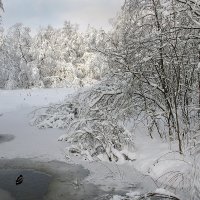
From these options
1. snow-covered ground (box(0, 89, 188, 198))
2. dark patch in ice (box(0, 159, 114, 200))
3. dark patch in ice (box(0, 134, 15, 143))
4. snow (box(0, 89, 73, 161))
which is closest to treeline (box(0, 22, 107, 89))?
snow (box(0, 89, 73, 161))

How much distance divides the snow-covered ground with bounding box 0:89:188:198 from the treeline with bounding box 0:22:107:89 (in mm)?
18736

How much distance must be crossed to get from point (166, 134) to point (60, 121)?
16.1 feet

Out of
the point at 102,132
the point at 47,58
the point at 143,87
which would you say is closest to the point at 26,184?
the point at 102,132

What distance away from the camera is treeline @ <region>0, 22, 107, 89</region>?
117 feet

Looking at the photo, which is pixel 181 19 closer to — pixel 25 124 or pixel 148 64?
pixel 148 64

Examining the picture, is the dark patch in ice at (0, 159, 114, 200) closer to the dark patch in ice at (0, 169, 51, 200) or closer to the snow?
the dark patch in ice at (0, 169, 51, 200)

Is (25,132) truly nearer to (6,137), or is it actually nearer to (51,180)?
(6,137)

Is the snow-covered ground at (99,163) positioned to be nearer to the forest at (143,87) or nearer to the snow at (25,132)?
the snow at (25,132)

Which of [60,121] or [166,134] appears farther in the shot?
[60,121]

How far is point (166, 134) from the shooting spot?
35.0 ft

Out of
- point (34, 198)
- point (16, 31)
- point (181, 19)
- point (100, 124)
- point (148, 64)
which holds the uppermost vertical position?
point (16, 31)

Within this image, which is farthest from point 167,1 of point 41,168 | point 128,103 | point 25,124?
point 25,124

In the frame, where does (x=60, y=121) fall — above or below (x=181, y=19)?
below

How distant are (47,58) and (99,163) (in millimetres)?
27260
